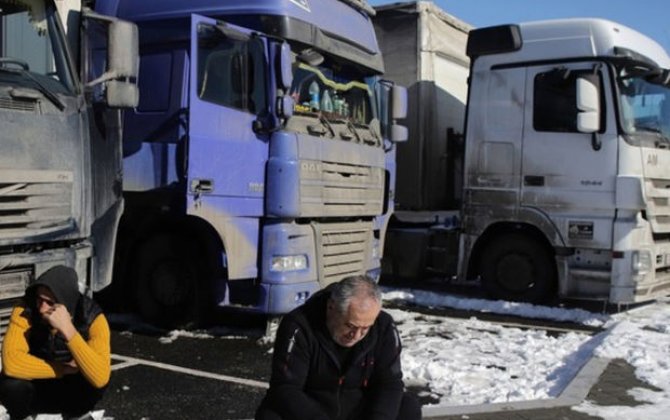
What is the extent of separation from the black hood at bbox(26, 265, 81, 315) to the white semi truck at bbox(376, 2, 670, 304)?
6.67 metres

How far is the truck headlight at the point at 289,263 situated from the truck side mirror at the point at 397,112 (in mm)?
2606

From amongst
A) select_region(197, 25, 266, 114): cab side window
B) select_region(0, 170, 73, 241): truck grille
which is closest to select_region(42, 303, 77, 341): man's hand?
select_region(0, 170, 73, 241): truck grille

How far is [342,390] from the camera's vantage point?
3840mm

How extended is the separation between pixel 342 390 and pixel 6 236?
8.20 feet

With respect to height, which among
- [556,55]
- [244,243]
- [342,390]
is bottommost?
[342,390]

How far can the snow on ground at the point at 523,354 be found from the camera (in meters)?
6.02

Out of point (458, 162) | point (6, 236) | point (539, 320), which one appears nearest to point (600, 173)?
point (539, 320)

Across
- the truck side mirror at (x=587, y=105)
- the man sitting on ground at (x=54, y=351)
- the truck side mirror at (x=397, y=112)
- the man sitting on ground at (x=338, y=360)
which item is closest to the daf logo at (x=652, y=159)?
the truck side mirror at (x=587, y=105)

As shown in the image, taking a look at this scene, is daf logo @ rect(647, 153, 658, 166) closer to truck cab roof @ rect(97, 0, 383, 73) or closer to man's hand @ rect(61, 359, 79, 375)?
truck cab roof @ rect(97, 0, 383, 73)

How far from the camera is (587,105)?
903 cm

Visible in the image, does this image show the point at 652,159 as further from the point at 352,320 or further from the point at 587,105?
the point at 352,320

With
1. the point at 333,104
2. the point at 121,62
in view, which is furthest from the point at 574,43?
the point at 121,62

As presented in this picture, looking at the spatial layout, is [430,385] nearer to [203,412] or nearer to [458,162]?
[203,412]

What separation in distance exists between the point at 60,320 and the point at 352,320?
1.54m
